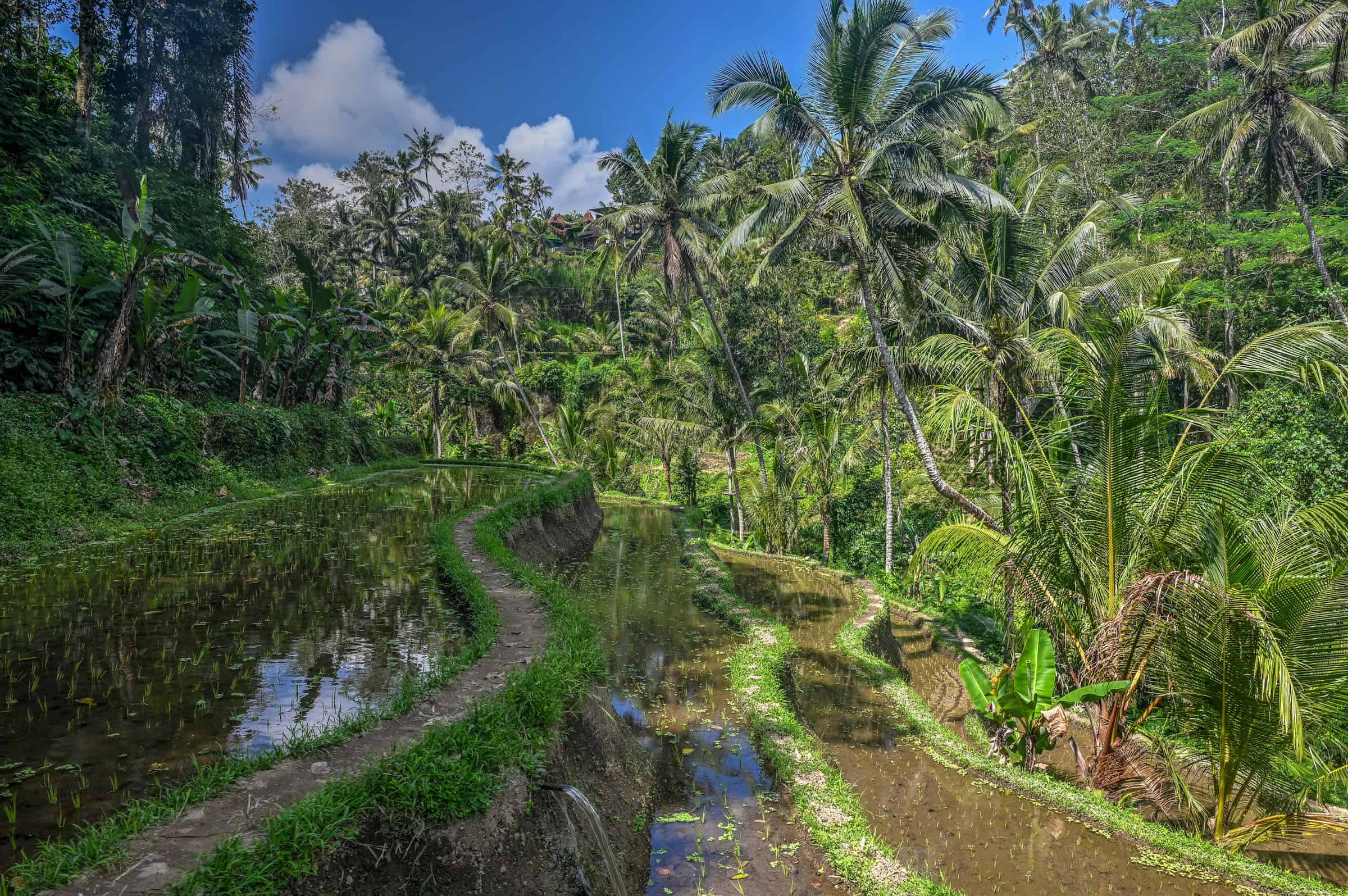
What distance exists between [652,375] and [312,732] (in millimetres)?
20841

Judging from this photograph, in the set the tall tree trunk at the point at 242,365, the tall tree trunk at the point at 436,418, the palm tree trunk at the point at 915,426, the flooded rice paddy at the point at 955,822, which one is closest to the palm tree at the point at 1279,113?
the palm tree trunk at the point at 915,426

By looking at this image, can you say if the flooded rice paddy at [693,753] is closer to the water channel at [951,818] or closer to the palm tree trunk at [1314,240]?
the water channel at [951,818]

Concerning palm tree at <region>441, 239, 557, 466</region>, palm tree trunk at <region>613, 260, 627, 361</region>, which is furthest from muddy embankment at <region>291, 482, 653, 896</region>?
palm tree trunk at <region>613, 260, 627, 361</region>

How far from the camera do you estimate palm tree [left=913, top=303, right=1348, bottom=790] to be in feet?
19.2

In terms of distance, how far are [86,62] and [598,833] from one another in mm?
21248

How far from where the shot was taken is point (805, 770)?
20.6 feet

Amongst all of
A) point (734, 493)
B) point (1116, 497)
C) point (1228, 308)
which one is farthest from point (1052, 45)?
point (1116, 497)

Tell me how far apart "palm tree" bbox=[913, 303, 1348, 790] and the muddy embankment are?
4728 mm

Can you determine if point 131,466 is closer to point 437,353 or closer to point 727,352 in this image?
point 727,352

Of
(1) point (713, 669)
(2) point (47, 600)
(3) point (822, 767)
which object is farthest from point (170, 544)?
(3) point (822, 767)

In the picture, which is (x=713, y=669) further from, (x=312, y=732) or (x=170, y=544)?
(x=170, y=544)

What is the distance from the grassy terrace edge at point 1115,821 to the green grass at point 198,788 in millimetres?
5490

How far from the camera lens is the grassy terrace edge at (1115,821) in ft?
16.0

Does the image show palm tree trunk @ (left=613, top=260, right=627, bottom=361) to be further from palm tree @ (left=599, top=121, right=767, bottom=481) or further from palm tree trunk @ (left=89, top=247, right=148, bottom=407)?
palm tree trunk @ (left=89, top=247, right=148, bottom=407)
